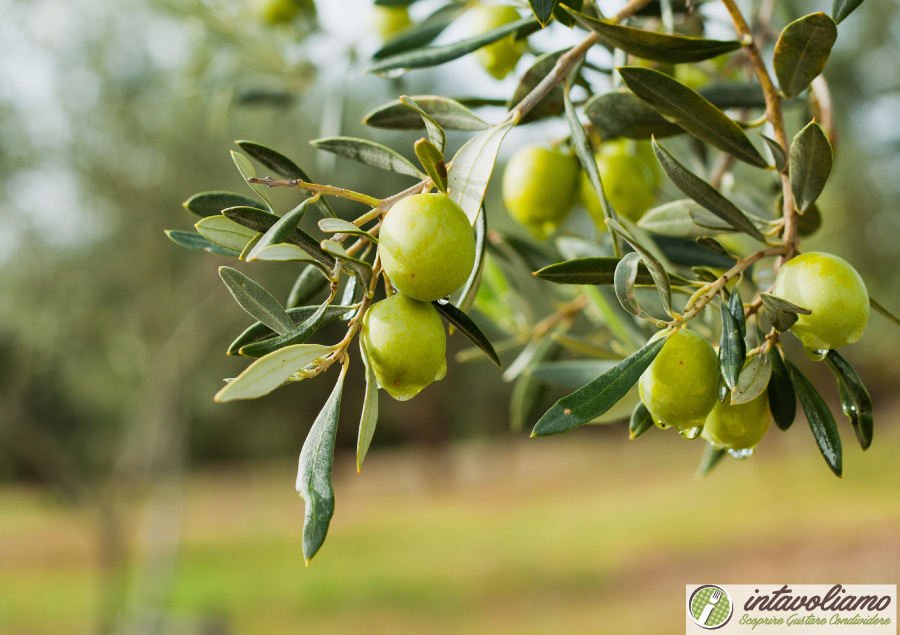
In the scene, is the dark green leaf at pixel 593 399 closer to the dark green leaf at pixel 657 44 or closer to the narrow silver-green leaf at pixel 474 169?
the narrow silver-green leaf at pixel 474 169

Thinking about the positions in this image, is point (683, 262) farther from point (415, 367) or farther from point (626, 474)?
point (626, 474)

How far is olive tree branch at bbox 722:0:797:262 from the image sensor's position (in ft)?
2.03

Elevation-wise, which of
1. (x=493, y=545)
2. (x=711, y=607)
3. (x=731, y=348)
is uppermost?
(x=731, y=348)

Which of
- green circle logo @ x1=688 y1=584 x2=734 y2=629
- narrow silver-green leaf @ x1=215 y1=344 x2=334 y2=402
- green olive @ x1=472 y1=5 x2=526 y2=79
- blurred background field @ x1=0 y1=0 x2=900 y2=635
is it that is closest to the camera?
narrow silver-green leaf @ x1=215 y1=344 x2=334 y2=402

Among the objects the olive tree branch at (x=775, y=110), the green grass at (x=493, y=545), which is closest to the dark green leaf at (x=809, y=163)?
the olive tree branch at (x=775, y=110)

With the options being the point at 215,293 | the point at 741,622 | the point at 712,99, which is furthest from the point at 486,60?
the point at 215,293

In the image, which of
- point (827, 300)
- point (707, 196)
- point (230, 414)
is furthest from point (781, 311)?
point (230, 414)

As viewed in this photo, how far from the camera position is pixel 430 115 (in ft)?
2.32

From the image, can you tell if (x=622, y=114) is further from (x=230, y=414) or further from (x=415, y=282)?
(x=230, y=414)

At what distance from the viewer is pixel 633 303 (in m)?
0.56

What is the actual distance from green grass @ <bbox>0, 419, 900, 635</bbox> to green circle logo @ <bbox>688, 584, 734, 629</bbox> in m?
6.73

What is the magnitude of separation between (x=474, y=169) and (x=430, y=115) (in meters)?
0.18

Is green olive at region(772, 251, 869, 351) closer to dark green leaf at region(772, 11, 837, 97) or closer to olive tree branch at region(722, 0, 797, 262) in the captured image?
olive tree branch at region(722, 0, 797, 262)

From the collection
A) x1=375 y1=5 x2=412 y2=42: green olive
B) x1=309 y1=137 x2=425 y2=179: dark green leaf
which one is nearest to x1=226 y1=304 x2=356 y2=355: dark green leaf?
x1=309 y1=137 x2=425 y2=179: dark green leaf
